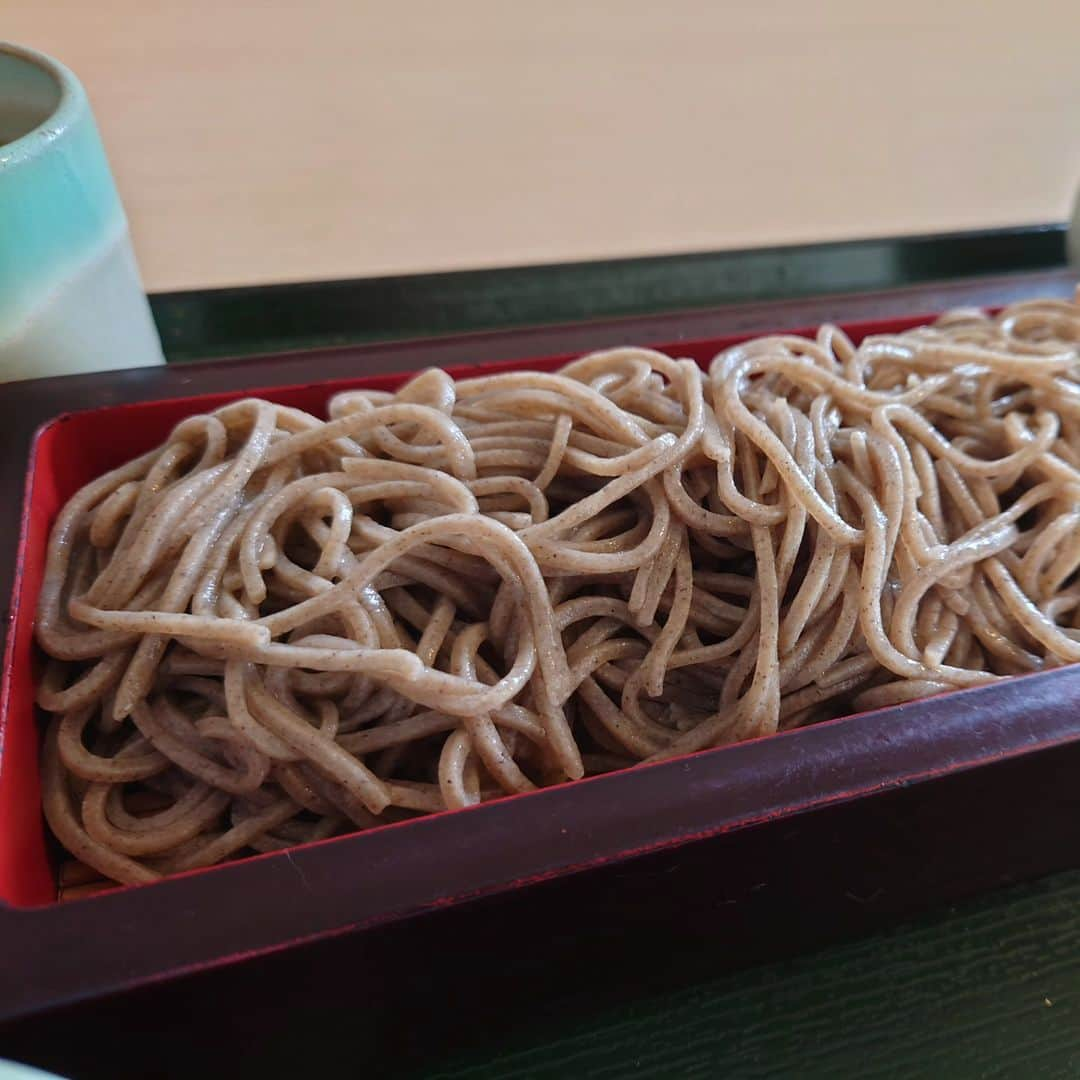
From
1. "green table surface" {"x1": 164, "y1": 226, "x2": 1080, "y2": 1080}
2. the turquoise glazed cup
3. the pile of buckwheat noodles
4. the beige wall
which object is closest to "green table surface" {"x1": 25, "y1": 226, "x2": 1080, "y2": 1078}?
"green table surface" {"x1": 164, "y1": 226, "x2": 1080, "y2": 1080}

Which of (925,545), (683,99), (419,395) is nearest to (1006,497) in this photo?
(925,545)

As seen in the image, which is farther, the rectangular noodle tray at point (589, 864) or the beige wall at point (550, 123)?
the beige wall at point (550, 123)

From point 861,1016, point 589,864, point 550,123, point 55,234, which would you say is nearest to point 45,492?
point 55,234

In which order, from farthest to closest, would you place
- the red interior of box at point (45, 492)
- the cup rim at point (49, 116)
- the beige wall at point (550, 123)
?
1. the beige wall at point (550, 123)
2. the cup rim at point (49, 116)
3. the red interior of box at point (45, 492)

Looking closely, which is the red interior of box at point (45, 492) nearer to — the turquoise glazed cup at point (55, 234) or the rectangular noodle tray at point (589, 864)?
the rectangular noodle tray at point (589, 864)

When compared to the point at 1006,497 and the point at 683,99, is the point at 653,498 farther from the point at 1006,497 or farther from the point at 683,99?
the point at 683,99

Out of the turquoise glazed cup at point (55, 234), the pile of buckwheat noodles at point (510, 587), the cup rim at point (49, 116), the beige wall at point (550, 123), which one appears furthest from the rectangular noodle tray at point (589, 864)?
the beige wall at point (550, 123)

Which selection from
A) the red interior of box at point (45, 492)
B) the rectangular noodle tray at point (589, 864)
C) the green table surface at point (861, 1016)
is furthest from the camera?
the green table surface at point (861, 1016)
